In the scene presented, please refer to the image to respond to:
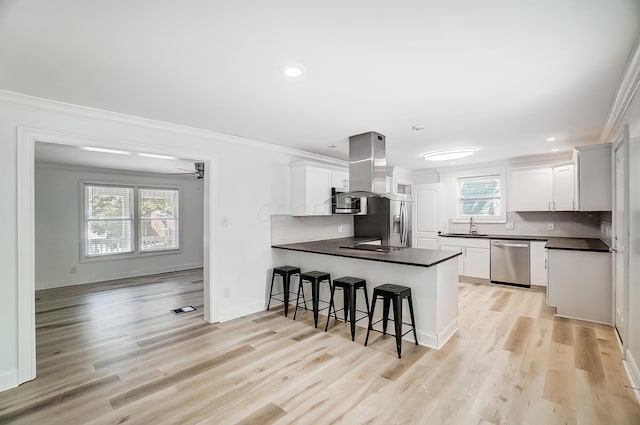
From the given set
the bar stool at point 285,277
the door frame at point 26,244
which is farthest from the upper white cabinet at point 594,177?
the door frame at point 26,244

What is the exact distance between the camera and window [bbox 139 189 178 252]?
6.98 meters

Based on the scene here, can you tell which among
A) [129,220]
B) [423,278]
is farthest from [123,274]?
[423,278]

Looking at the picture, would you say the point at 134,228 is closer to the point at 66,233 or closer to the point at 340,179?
the point at 66,233

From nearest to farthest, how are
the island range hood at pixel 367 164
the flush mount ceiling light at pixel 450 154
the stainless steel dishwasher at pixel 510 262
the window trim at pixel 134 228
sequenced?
1. the island range hood at pixel 367 164
2. the flush mount ceiling light at pixel 450 154
3. the stainless steel dishwasher at pixel 510 262
4. the window trim at pixel 134 228

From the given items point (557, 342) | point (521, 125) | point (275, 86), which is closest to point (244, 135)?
point (275, 86)

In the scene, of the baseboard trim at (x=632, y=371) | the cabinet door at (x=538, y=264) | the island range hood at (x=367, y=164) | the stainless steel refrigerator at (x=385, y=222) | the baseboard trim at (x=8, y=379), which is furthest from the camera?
the stainless steel refrigerator at (x=385, y=222)

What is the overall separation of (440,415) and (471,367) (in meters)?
0.82

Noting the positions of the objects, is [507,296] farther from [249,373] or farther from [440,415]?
[249,373]

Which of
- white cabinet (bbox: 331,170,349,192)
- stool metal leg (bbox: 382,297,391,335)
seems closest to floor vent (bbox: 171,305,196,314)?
stool metal leg (bbox: 382,297,391,335)

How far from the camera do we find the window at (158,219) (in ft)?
22.9

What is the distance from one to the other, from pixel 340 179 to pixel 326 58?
3.18 metres

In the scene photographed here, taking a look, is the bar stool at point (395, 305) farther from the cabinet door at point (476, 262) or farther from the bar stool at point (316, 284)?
the cabinet door at point (476, 262)

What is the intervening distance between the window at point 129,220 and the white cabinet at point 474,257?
6.54 m

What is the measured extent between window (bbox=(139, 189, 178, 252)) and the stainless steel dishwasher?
7072 mm
